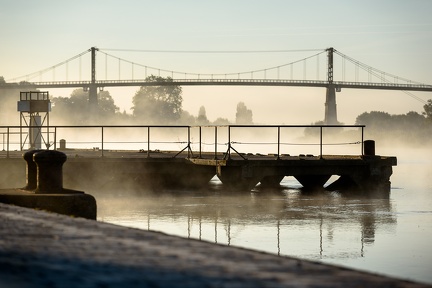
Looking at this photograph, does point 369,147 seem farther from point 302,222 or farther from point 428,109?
point 428,109

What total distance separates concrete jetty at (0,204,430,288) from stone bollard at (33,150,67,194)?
6066 millimetres

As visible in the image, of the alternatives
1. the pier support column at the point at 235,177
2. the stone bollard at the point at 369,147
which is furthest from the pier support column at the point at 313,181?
the pier support column at the point at 235,177

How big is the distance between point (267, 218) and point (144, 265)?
14.5 meters

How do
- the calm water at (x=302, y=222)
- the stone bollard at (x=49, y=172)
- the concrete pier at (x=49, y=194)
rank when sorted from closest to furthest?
the concrete pier at (x=49, y=194), the stone bollard at (x=49, y=172), the calm water at (x=302, y=222)

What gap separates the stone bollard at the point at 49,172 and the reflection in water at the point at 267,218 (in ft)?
11.5

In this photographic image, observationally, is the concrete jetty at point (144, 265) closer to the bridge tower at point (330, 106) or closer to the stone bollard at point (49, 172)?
the stone bollard at point (49, 172)

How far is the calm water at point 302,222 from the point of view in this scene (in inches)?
591

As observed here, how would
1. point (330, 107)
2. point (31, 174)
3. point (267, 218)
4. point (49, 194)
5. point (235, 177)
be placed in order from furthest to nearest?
point (330, 107) → point (235, 177) → point (267, 218) → point (31, 174) → point (49, 194)

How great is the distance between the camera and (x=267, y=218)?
20531mm

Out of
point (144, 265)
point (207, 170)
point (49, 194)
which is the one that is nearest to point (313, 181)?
point (207, 170)

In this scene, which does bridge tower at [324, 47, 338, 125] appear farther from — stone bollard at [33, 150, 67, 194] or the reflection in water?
stone bollard at [33, 150, 67, 194]

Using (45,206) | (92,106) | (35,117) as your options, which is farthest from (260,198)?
(92,106)

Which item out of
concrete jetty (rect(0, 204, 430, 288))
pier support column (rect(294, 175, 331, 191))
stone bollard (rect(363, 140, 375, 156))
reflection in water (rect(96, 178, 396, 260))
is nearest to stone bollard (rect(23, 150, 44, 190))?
reflection in water (rect(96, 178, 396, 260))

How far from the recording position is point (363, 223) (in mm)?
19984
